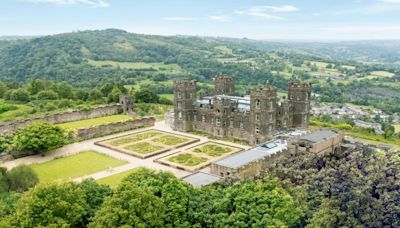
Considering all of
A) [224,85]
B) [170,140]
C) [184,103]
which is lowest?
[170,140]

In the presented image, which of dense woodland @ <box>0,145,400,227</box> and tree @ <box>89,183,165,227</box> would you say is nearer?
tree @ <box>89,183,165,227</box>

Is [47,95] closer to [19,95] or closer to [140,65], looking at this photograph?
[19,95]

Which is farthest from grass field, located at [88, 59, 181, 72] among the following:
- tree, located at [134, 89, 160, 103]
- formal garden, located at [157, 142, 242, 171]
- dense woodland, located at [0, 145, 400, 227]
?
dense woodland, located at [0, 145, 400, 227]

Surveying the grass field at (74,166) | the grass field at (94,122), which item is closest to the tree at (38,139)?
the grass field at (74,166)

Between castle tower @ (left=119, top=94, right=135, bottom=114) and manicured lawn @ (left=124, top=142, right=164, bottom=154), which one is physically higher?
castle tower @ (left=119, top=94, right=135, bottom=114)

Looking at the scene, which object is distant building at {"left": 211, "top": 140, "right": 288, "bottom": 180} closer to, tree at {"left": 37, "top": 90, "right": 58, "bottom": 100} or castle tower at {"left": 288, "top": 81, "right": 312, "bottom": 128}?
castle tower at {"left": 288, "top": 81, "right": 312, "bottom": 128}

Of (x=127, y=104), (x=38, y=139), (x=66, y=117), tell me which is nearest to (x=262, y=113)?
(x=38, y=139)
